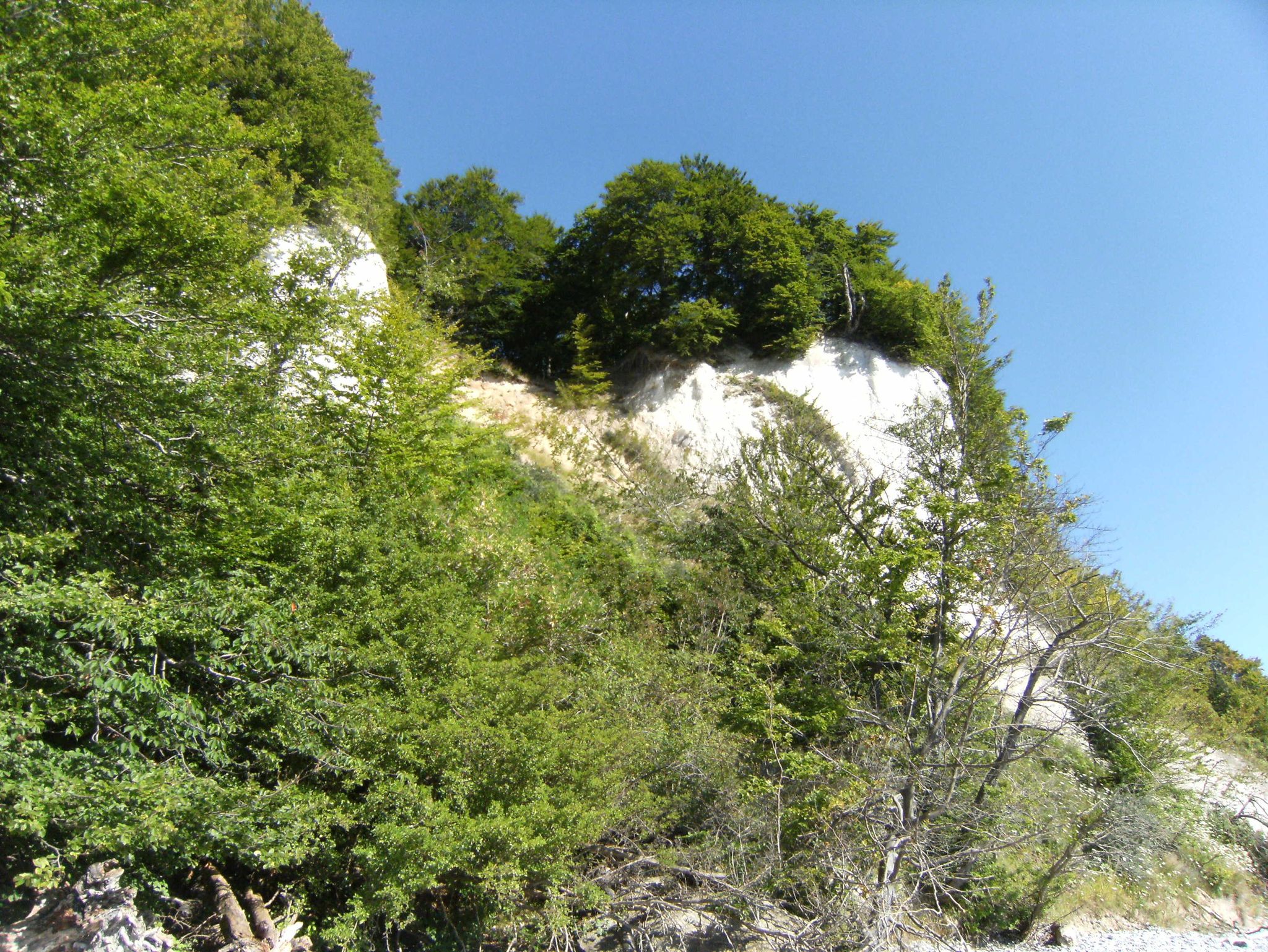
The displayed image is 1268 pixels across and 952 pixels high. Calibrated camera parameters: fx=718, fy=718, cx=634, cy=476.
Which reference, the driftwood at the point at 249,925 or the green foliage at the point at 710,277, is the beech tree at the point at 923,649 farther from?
the green foliage at the point at 710,277

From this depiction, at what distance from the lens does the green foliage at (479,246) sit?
77.0 ft

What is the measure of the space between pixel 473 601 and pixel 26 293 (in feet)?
17.1

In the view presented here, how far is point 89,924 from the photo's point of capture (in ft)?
19.1

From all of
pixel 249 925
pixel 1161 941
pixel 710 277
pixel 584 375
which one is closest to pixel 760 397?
pixel 710 277

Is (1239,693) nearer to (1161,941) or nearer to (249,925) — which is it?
(1161,941)

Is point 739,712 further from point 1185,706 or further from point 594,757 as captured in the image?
point 1185,706

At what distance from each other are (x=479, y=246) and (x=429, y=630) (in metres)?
19.0

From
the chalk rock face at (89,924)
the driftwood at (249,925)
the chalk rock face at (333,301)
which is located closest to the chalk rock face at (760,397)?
the chalk rock face at (333,301)

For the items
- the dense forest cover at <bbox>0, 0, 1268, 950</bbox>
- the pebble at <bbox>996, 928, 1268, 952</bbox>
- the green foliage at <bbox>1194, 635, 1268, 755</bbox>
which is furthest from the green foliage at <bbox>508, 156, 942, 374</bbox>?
the pebble at <bbox>996, 928, 1268, 952</bbox>

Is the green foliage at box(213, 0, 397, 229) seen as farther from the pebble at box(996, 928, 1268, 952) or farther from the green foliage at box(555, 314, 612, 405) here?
the pebble at box(996, 928, 1268, 952)

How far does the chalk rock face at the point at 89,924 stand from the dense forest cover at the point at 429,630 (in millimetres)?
188

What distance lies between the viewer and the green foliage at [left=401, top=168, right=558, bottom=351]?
23484 mm

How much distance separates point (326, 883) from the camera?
7355 millimetres

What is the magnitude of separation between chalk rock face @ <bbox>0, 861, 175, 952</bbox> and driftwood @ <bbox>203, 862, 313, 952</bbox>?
2.15 feet
